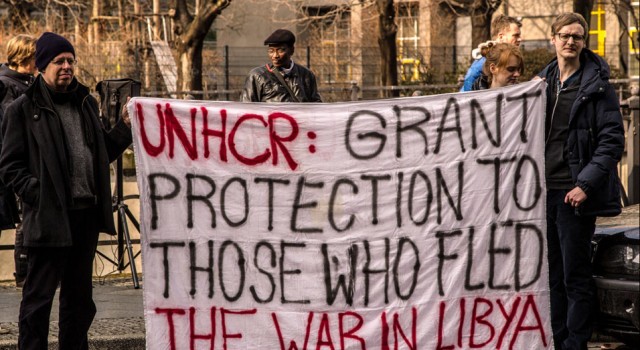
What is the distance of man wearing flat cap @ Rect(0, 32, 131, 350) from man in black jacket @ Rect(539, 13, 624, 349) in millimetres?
2315

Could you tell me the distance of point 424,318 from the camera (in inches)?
240

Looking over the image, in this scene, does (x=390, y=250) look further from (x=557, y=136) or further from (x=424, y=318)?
(x=557, y=136)

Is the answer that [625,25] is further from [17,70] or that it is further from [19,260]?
[17,70]

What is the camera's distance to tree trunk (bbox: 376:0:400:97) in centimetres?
2342

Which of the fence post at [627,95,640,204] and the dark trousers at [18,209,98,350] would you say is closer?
the dark trousers at [18,209,98,350]

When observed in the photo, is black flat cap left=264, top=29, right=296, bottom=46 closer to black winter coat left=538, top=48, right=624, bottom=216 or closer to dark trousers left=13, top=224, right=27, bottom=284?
dark trousers left=13, top=224, right=27, bottom=284

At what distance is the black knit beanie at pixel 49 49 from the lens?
245 inches

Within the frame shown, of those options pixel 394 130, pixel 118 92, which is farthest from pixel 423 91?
pixel 394 130

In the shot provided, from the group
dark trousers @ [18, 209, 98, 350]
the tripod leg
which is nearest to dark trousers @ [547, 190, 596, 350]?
dark trousers @ [18, 209, 98, 350]

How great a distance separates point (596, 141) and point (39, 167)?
2.89 metres

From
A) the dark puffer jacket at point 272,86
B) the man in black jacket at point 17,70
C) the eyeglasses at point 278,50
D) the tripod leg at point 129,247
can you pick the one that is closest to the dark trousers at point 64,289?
the man in black jacket at point 17,70

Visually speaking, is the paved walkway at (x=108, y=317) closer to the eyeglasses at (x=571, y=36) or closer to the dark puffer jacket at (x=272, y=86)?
the dark puffer jacket at (x=272, y=86)

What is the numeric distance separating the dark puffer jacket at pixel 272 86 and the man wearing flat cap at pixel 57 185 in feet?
6.97

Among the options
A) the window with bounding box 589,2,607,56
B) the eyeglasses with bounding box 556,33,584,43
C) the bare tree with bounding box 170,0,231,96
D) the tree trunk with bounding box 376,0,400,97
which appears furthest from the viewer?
the window with bounding box 589,2,607,56
